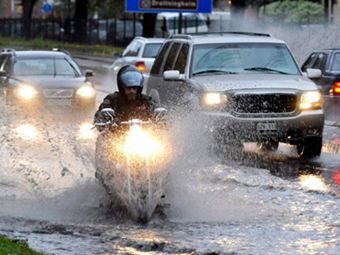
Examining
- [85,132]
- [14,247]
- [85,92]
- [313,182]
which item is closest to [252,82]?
[313,182]

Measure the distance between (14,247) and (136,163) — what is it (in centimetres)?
211

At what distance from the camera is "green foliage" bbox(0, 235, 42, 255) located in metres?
8.31

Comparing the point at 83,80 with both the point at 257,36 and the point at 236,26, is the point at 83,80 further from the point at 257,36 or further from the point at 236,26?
the point at 236,26

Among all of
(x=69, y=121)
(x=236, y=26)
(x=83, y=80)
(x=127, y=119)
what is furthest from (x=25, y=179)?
(x=236, y=26)

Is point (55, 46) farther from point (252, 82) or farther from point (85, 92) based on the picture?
point (252, 82)

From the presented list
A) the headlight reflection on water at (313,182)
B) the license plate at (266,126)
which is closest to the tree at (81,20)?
the license plate at (266,126)

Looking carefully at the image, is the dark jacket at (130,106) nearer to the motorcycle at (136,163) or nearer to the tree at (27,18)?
the motorcycle at (136,163)

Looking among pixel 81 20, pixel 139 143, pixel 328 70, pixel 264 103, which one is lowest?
pixel 81 20

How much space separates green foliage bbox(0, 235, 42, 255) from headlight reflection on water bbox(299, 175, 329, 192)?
501 cm

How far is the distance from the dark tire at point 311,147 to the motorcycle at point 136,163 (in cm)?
577

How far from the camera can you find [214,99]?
1562 centimetres

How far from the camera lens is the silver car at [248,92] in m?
15.6

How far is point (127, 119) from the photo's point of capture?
1118 centimetres

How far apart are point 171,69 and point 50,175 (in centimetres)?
463
